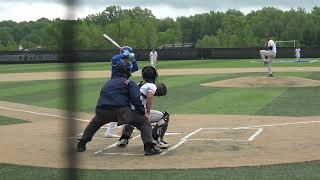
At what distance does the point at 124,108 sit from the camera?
8.96 metres

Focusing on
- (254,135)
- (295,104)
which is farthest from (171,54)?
(254,135)

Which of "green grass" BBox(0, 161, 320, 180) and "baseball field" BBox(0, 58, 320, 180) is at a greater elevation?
"green grass" BBox(0, 161, 320, 180)

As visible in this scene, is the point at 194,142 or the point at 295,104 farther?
the point at 295,104

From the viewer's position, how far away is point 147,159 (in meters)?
8.80

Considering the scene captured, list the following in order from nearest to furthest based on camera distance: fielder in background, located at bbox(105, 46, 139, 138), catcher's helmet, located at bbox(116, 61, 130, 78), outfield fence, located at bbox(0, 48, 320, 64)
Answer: catcher's helmet, located at bbox(116, 61, 130, 78) → fielder in background, located at bbox(105, 46, 139, 138) → outfield fence, located at bbox(0, 48, 320, 64)

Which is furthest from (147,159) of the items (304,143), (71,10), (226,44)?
(226,44)

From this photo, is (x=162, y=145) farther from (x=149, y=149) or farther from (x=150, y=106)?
(x=150, y=106)

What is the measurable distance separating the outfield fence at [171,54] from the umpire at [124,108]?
51.8 meters

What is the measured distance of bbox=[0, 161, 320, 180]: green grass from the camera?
7113 mm

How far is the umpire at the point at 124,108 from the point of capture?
8.90 metres

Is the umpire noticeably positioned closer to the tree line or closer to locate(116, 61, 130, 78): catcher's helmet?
locate(116, 61, 130, 78): catcher's helmet

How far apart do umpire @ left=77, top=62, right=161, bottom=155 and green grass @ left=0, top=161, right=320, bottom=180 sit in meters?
1.30

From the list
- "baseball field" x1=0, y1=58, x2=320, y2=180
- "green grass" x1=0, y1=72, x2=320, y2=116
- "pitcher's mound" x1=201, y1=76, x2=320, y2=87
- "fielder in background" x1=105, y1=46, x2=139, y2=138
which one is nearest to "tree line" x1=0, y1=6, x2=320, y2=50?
"pitcher's mound" x1=201, y1=76, x2=320, y2=87

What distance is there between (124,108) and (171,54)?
179 feet
